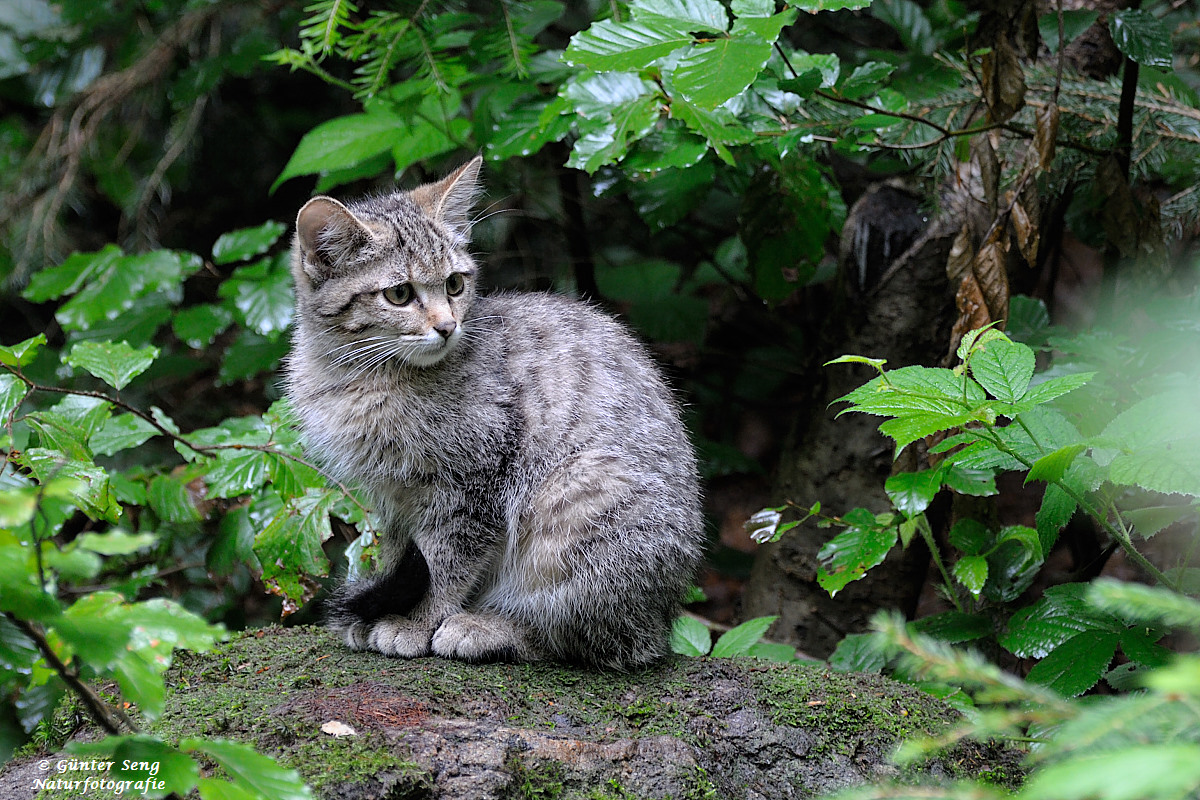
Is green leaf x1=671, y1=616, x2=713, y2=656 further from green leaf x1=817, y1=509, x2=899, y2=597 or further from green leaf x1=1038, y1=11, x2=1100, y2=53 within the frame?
green leaf x1=1038, y1=11, x2=1100, y2=53

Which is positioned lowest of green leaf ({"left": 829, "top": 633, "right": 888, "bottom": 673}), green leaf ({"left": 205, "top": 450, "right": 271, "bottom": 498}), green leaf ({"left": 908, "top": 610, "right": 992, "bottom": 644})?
green leaf ({"left": 829, "top": 633, "right": 888, "bottom": 673})

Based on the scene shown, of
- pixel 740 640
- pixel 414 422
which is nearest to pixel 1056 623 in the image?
pixel 740 640

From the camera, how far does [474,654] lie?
2.80 meters

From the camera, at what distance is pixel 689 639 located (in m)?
3.28

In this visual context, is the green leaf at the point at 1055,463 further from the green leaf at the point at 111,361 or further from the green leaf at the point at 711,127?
the green leaf at the point at 111,361

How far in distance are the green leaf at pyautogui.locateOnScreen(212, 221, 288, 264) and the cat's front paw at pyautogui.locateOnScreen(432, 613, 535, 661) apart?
2159 millimetres

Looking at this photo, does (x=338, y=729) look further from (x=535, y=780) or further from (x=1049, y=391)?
(x=1049, y=391)

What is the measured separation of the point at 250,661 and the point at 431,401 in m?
1.01

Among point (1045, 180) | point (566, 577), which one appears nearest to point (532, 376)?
point (566, 577)

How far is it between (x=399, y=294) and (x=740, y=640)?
67.8 inches

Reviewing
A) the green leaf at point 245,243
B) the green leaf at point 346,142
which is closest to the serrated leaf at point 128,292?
the green leaf at point 245,243

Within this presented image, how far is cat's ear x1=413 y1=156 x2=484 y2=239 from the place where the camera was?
327 centimetres

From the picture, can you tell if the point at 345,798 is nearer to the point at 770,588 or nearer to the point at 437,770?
the point at 437,770

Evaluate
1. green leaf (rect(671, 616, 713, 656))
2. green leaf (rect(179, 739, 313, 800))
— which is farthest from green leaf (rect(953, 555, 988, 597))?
green leaf (rect(179, 739, 313, 800))
